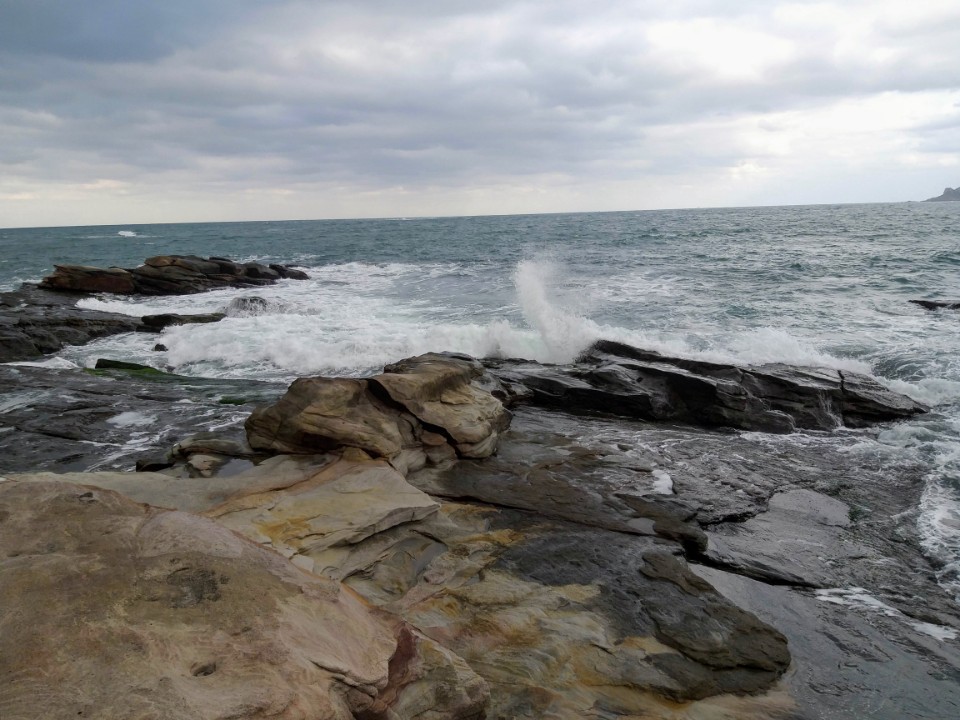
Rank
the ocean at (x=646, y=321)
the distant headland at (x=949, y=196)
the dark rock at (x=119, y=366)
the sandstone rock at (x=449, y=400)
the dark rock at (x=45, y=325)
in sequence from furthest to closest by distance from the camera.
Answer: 1. the distant headland at (x=949, y=196)
2. the dark rock at (x=45, y=325)
3. the dark rock at (x=119, y=366)
4. the ocean at (x=646, y=321)
5. the sandstone rock at (x=449, y=400)

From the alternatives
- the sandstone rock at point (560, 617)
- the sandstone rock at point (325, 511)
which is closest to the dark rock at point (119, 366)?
the sandstone rock at point (325, 511)

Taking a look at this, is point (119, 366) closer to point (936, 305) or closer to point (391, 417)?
point (391, 417)

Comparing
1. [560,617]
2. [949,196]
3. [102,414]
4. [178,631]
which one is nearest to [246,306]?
[102,414]

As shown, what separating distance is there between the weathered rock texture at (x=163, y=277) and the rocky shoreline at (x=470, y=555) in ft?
49.5

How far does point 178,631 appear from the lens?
8.56 ft

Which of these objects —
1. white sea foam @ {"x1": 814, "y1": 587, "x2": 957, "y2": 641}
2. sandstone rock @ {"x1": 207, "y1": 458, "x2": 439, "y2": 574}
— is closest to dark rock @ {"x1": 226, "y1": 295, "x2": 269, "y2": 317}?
sandstone rock @ {"x1": 207, "y1": 458, "x2": 439, "y2": 574}

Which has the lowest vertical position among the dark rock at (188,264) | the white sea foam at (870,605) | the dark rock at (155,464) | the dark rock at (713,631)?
the white sea foam at (870,605)

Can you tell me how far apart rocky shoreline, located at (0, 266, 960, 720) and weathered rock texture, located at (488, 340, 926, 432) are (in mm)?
40

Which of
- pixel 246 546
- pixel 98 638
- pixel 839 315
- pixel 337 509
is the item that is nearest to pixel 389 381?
pixel 337 509

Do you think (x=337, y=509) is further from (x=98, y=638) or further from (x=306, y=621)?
(x=98, y=638)

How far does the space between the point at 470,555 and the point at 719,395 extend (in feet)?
18.4

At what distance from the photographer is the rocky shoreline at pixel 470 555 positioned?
8.64ft

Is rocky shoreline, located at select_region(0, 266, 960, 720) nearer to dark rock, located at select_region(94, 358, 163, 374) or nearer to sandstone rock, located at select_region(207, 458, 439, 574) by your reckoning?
sandstone rock, located at select_region(207, 458, 439, 574)

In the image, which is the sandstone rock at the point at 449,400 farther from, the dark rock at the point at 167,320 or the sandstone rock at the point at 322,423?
the dark rock at the point at 167,320
